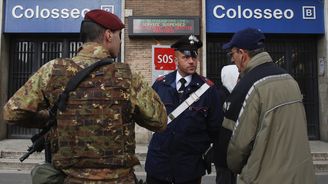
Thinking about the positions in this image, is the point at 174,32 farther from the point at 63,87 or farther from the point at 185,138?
the point at 63,87

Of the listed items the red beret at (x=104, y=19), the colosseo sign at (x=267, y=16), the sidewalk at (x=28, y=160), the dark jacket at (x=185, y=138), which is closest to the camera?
the red beret at (x=104, y=19)

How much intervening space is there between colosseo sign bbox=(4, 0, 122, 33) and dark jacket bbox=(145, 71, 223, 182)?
836cm

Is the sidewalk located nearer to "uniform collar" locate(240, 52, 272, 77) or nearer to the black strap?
"uniform collar" locate(240, 52, 272, 77)

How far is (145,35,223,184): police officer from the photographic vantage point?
3305 mm

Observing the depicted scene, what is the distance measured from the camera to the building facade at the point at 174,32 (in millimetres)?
11227

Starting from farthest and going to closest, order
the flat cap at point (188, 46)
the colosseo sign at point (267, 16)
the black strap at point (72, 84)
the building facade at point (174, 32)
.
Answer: the colosseo sign at point (267, 16), the building facade at point (174, 32), the flat cap at point (188, 46), the black strap at point (72, 84)

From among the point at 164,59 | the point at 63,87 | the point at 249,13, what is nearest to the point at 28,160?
the point at 164,59

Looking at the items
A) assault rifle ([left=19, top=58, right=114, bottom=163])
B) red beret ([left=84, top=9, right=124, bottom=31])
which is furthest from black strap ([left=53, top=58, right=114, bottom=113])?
red beret ([left=84, top=9, right=124, bottom=31])

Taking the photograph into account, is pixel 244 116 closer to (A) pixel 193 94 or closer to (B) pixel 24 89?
(A) pixel 193 94

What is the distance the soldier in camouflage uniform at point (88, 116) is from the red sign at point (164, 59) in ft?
22.0

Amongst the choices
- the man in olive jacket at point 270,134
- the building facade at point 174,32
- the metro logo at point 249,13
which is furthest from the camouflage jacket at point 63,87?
the metro logo at point 249,13

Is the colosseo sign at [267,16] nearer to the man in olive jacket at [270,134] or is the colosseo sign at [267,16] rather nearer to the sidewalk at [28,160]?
the sidewalk at [28,160]

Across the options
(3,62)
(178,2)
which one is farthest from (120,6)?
(3,62)

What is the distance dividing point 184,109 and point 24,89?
1.53m
